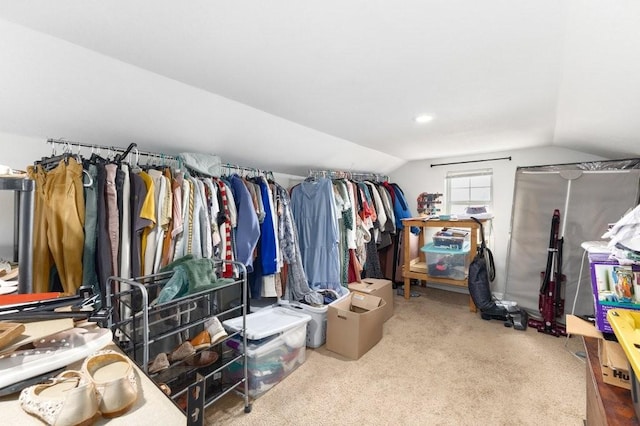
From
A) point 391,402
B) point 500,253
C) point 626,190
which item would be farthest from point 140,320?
point 626,190

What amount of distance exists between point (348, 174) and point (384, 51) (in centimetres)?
235

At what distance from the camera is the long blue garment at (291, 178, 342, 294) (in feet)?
9.23

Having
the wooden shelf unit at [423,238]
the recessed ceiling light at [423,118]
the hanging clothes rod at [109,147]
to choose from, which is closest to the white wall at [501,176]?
the wooden shelf unit at [423,238]

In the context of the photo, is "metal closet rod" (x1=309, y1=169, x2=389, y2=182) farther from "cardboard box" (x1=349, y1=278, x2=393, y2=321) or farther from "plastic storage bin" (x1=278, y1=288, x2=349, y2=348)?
"plastic storage bin" (x1=278, y1=288, x2=349, y2=348)

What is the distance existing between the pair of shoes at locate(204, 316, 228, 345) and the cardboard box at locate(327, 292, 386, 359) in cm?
104

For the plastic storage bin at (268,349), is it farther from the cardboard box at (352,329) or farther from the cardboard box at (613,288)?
the cardboard box at (613,288)

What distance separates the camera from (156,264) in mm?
1745

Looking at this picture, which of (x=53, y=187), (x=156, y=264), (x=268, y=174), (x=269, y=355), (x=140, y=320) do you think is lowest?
(x=269, y=355)

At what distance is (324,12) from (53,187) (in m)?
1.60

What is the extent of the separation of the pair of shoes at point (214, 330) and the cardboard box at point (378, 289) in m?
1.59

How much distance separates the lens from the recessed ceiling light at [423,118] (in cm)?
220

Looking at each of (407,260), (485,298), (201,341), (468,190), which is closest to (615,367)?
(201,341)

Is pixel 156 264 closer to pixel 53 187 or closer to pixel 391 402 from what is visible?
pixel 53 187

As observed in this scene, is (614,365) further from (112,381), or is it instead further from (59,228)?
(59,228)
